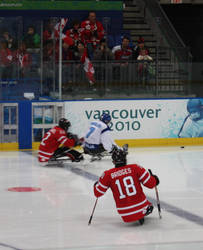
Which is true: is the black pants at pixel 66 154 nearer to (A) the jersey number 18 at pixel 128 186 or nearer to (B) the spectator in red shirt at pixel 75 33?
(B) the spectator in red shirt at pixel 75 33

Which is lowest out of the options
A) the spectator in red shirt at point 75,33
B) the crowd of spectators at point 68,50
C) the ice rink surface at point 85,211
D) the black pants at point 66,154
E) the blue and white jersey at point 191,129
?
the ice rink surface at point 85,211

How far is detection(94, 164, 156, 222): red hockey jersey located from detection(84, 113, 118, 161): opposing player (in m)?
5.71

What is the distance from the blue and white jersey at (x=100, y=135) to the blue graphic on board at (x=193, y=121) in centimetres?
383

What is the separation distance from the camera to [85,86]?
60.9ft

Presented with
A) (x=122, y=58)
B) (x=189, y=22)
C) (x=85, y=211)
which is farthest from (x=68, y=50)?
(x=189, y=22)

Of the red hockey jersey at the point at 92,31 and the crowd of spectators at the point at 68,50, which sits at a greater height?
the red hockey jersey at the point at 92,31

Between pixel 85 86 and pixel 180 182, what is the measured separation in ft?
19.6

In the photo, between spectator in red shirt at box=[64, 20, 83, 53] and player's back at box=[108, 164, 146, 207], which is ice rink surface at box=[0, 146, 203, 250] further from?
spectator in red shirt at box=[64, 20, 83, 53]

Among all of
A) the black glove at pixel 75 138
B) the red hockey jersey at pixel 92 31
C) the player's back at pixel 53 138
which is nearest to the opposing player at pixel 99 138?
the black glove at pixel 75 138

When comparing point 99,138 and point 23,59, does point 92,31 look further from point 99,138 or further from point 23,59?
point 99,138

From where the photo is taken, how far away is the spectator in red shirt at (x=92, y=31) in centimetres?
2050

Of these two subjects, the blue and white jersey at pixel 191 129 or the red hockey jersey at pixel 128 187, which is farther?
the blue and white jersey at pixel 191 129

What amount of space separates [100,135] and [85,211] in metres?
4.96

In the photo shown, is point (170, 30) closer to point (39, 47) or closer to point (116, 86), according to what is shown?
point (116, 86)
